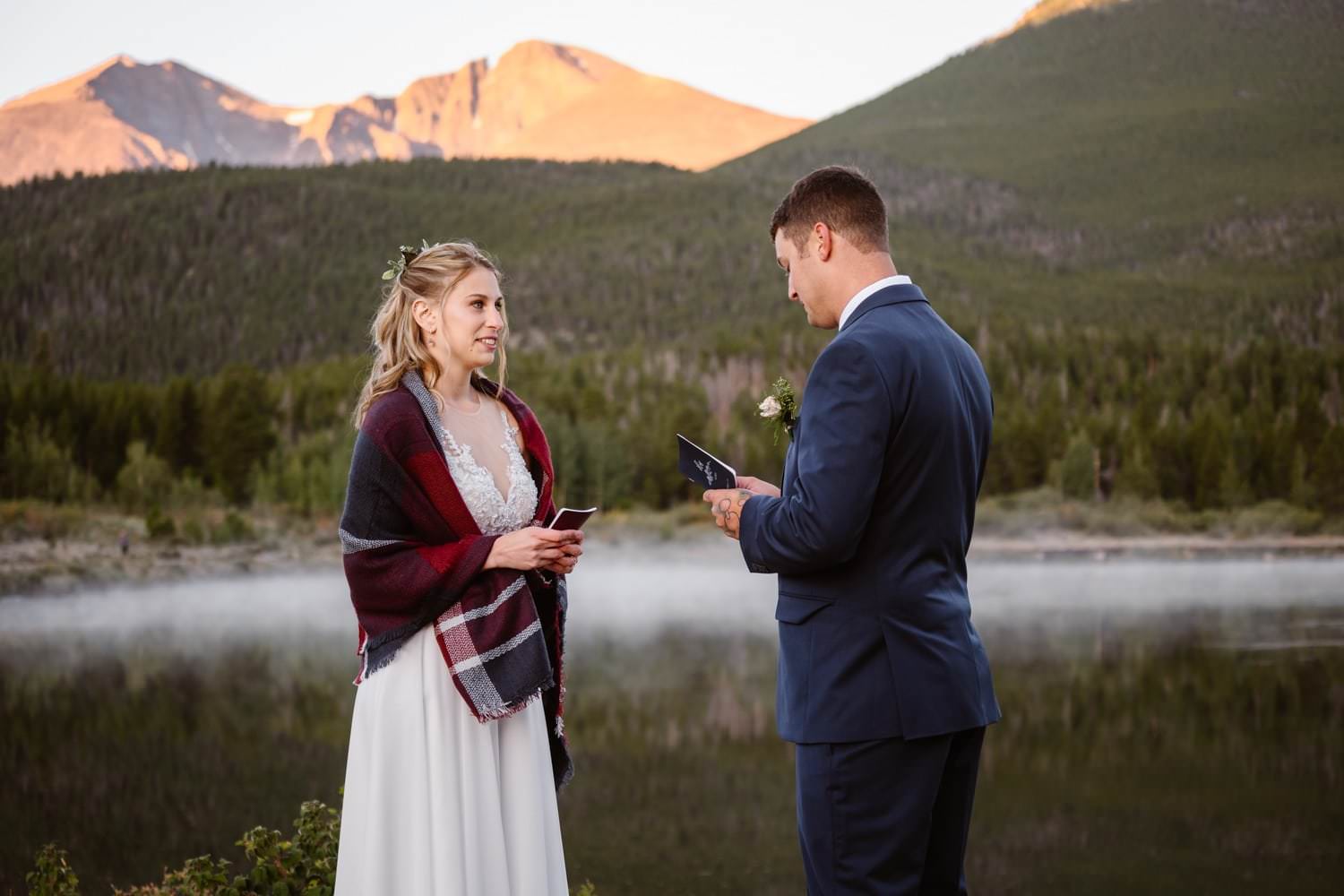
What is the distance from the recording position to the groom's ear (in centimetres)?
276

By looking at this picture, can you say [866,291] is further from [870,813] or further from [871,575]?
[870,813]

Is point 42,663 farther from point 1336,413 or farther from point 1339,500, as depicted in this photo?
point 1336,413

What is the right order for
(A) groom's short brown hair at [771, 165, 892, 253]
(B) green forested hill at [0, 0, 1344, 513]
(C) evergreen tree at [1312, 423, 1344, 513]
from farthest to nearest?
(B) green forested hill at [0, 0, 1344, 513]
(C) evergreen tree at [1312, 423, 1344, 513]
(A) groom's short brown hair at [771, 165, 892, 253]

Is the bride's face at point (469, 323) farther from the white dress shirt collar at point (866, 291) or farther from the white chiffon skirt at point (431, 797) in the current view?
the white dress shirt collar at point (866, 291)

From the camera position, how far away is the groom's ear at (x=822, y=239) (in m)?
2.76

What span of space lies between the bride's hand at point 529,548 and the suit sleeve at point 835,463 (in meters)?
0.57

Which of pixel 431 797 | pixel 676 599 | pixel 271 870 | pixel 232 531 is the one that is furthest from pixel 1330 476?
pixel 431 797

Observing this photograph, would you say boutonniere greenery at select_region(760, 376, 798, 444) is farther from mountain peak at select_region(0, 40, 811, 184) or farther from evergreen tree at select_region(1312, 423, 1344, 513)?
mountain peak at select_region(0, 40, 811, 184)

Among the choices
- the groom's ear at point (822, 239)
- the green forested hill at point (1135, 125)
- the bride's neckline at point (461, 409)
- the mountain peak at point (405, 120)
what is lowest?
the bride's neckline at point (461, 409)

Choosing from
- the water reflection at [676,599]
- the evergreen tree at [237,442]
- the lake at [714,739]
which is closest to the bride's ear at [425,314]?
the lake at [714,739]

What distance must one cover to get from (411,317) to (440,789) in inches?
41.2

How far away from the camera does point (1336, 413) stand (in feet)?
86.4

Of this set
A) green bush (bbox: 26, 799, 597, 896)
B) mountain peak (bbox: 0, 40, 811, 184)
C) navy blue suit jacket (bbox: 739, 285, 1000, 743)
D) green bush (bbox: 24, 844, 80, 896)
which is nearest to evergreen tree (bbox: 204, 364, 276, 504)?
green bush (bbox: 24, 844, 80, 896)

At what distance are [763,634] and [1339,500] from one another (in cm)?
1227
